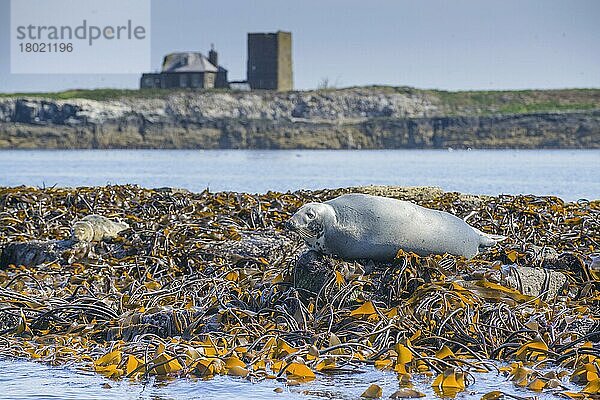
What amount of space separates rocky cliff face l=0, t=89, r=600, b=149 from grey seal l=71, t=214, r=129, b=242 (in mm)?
73175

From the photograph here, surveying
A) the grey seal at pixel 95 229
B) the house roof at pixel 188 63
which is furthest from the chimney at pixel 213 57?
the grey seal at pixel 95 229

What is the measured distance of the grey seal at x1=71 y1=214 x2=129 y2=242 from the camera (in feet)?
28.1

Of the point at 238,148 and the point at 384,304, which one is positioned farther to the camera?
the point at 238,148

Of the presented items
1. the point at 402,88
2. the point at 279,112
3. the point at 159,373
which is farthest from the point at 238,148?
the point at 159,373

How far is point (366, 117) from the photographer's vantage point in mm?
94312

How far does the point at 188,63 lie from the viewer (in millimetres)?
93812

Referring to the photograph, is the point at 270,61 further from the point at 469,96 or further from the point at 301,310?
the point at 301,310

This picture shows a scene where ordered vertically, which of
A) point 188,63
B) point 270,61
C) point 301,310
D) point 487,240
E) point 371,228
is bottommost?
point 301,310

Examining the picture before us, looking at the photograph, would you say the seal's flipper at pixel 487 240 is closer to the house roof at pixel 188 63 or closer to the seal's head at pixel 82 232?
the seal's head at pixel 82 232

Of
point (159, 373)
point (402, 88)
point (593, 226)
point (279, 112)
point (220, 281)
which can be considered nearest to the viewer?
point (159, 373)

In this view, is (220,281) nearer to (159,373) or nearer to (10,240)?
(159,373)

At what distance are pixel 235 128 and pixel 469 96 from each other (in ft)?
89.1

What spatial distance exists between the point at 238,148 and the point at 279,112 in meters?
12.3

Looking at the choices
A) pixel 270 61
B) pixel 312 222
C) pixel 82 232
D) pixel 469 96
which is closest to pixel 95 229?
pixel 82 232
